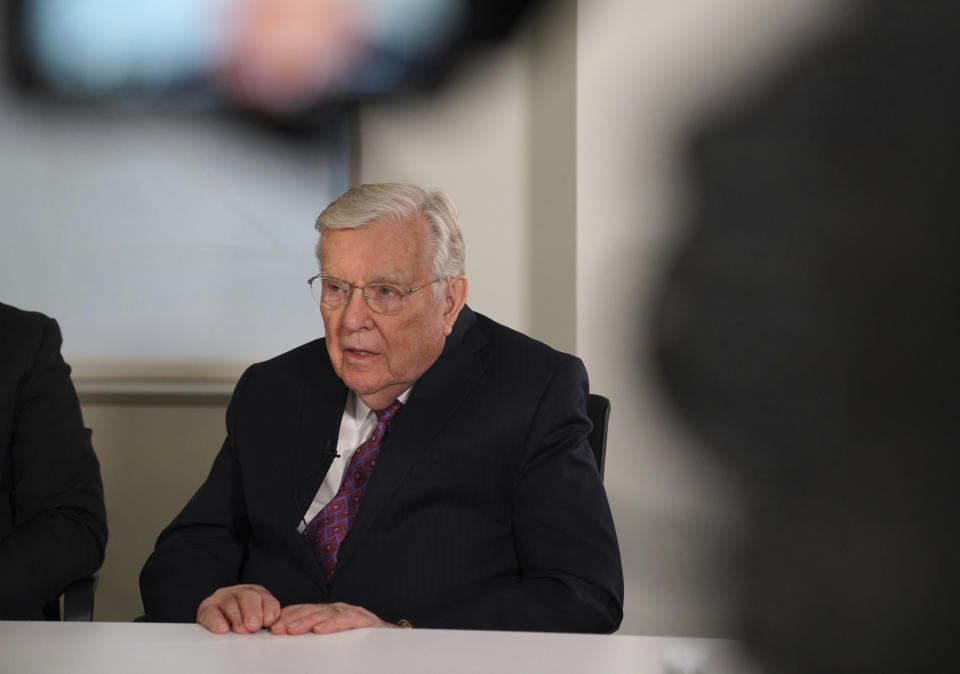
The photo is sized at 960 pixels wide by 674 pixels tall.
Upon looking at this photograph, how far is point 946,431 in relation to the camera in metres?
0.18

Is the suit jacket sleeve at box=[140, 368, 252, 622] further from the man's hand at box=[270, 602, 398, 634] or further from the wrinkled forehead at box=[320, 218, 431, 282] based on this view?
the man's hand at box=[270, 602, 398, 634]

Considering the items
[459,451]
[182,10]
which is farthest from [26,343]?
[182,10]

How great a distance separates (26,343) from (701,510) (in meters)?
1.65

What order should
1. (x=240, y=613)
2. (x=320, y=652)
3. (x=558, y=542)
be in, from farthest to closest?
(x=558, y=542)
(x=240, y=613)
(x=320, y=652)

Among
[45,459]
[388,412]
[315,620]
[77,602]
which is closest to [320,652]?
[315,620]

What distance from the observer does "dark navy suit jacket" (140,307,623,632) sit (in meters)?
1.34

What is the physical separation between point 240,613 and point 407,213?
646 millimetres

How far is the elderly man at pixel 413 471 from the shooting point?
1.36 meters

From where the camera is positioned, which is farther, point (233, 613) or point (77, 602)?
point (77, 602)

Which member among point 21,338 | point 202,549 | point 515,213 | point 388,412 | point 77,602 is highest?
point 515,213

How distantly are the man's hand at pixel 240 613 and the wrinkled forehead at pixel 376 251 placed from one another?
506 mm

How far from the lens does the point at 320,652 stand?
89 centimetres

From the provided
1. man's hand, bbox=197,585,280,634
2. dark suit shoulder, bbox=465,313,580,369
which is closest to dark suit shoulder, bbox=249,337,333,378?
dark suit shoulder, bbox=465,313,580,369

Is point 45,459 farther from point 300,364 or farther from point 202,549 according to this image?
point 300,364
